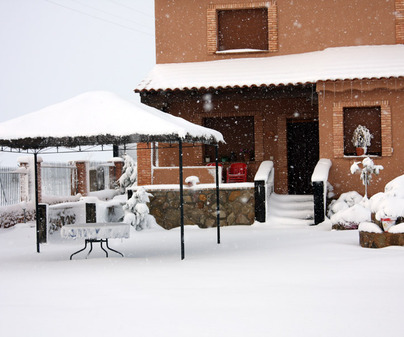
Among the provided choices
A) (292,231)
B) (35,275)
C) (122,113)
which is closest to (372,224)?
(292,231)

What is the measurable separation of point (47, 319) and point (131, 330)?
40.8 inches

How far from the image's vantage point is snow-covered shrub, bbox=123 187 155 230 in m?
14.1

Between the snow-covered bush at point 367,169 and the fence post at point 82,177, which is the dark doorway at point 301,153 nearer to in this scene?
the snow-covered bush at point 367,169

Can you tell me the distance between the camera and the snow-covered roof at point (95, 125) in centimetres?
898

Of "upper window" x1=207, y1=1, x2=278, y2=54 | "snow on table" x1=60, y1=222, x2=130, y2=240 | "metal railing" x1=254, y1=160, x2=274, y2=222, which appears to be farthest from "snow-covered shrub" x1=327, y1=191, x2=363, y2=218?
"snow on table" x1=60, y1=222, x2=130, y2=240

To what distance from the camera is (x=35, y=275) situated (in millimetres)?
8320

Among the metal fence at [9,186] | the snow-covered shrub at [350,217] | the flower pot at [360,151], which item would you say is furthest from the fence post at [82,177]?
the snow-covered shrub at [350,217]

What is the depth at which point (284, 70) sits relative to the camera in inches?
628

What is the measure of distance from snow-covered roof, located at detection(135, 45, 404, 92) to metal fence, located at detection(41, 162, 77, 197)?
4638 mm

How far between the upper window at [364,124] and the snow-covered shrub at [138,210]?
6.30 metres

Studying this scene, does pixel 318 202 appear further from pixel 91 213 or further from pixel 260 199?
pixel 91 213

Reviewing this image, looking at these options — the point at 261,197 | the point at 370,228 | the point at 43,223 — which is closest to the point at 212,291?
the point at 370,228

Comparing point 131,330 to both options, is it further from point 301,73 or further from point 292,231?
point 301,73

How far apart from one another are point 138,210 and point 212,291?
7516mm
